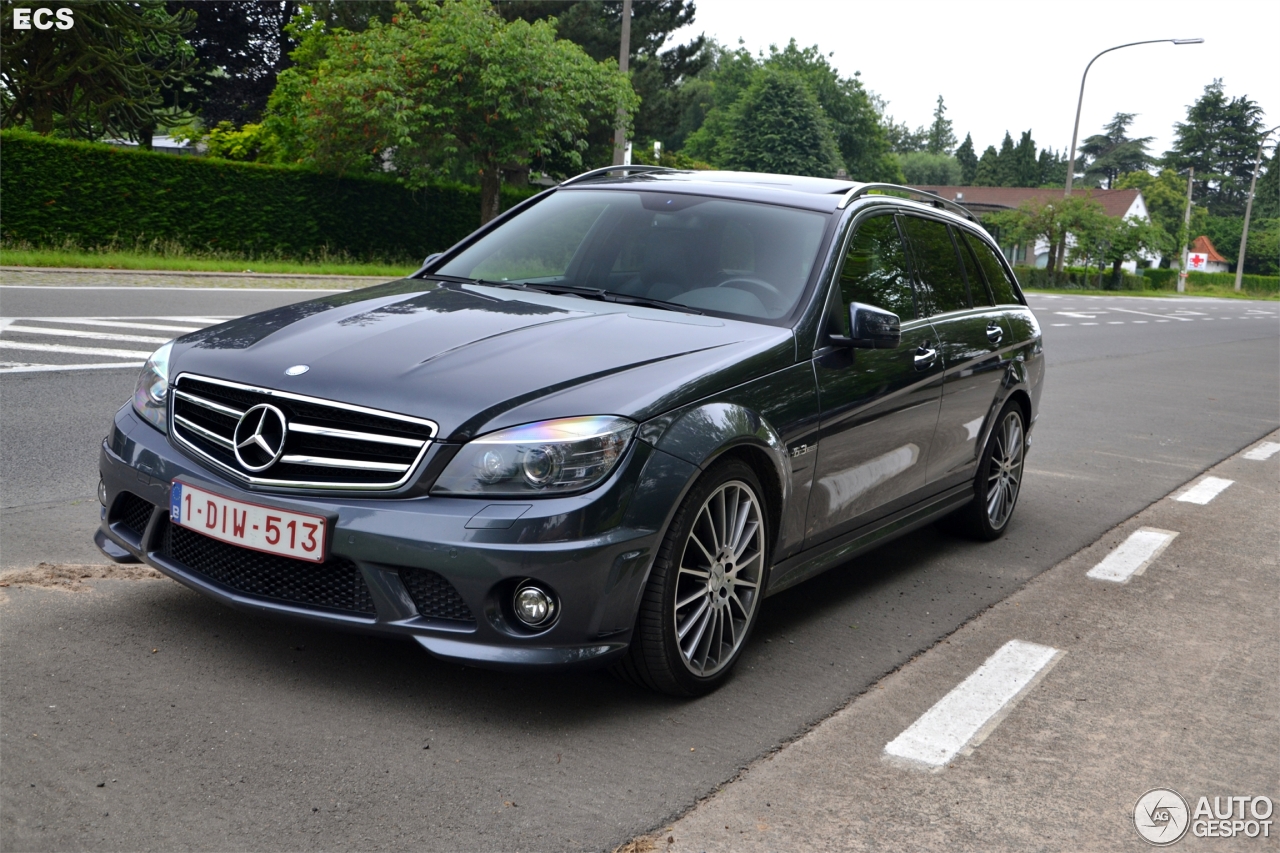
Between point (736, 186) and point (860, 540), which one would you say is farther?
point (736, 186)

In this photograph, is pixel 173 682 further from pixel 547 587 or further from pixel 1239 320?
pixel 1239 320

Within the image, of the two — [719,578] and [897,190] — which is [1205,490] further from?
[719,578]

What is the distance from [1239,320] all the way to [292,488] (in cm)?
3902

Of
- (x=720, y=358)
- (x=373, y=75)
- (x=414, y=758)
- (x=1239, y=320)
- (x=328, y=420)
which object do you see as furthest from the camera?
(x=1239, y=320)

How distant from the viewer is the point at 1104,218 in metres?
56.8

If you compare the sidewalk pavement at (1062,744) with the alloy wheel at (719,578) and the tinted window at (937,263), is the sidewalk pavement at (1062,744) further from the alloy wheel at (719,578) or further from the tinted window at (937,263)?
the tinted window at (937,263)

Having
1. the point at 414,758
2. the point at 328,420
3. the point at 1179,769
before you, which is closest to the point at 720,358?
the point at 328,420

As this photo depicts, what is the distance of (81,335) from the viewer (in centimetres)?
1146

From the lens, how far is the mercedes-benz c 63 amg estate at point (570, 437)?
11.2ft

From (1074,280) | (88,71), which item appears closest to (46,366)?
(88,71)

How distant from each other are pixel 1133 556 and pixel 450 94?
73.5ft

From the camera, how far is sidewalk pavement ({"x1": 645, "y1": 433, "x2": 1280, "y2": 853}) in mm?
3143

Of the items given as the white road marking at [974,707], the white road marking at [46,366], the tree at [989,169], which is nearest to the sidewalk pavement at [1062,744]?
the white road marking at [974,707]

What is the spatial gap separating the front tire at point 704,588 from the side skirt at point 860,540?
0.20 m
